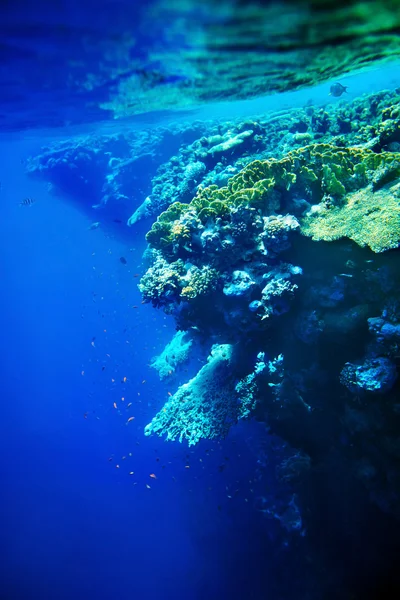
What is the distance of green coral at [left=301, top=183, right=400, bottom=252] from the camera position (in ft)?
15.7

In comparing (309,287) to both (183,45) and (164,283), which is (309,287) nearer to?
(164,283)

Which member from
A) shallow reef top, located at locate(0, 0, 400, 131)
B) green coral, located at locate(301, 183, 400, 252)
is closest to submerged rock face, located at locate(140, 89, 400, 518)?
green coral, located at locate(301, 183, 400, 252)

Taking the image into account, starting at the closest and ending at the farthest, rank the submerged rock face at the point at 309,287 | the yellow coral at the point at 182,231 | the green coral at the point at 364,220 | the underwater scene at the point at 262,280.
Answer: the green coral at the point at 364,220, the submerged rock face at the point at 309,287, the underwater scene at the point at 262,280, the yellow coral at the point at 182,231

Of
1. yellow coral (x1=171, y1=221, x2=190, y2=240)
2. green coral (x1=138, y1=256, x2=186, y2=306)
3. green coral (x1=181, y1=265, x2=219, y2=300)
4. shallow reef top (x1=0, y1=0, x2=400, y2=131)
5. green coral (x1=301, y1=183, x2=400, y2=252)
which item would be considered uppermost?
shallow reef top (x1=0, y1=0, x2=400, y2=131)

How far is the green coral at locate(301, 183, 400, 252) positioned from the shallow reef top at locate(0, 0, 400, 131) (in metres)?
3.79

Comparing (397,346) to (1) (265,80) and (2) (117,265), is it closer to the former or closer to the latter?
(1) (265,80)

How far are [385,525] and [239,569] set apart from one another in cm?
886

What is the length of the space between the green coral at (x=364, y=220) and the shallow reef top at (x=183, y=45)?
3787 mm

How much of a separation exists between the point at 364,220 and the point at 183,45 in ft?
23.7

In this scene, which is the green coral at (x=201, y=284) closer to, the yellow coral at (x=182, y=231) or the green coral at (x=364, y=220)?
the yellow coral at (x=182, y=231)

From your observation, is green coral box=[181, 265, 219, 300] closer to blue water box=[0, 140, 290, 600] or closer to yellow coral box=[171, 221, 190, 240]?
yellow coral box=[171, 221, 190, 240]

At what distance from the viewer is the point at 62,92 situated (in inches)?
564

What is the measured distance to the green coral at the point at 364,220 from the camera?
4.79 meters

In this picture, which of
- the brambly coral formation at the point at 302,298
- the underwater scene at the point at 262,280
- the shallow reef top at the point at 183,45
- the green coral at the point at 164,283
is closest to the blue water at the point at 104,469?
the underwater scene at the point at 262,280
